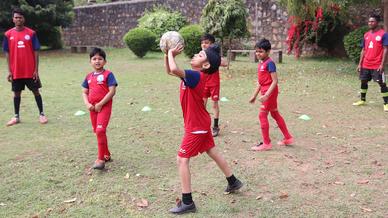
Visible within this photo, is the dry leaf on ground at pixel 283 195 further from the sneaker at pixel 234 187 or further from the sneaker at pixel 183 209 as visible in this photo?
the sneaker at pixel 183 209

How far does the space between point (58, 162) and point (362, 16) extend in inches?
542

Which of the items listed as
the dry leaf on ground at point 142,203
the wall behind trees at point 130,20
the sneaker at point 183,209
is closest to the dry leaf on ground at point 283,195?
the sneaker at point 183,209

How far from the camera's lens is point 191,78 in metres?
3.60

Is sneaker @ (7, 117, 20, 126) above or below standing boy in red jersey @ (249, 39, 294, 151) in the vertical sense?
below

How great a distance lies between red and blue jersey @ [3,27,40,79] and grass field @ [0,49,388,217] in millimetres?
832

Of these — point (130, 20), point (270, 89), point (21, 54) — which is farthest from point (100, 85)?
point (130, 20)

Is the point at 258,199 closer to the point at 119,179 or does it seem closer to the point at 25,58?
the point at 119,179

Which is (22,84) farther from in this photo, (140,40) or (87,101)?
(140,40)

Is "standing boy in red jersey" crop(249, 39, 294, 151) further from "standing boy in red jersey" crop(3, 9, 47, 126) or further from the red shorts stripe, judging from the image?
"standing boy in red jersey" crop(3, 9, 47, 126)

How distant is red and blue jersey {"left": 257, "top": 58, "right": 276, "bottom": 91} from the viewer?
17.3 ft

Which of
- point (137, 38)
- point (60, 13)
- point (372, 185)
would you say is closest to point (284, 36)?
point (137, 38)

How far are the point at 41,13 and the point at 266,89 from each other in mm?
17118

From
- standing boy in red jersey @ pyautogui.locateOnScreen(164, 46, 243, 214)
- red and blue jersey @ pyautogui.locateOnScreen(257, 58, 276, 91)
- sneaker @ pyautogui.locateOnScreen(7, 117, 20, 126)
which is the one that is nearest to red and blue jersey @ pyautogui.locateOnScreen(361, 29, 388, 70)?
red and blue jersey @ pyautogui.locateOnScreen(257, 58, 276, 91)

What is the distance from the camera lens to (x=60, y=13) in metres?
21.5
